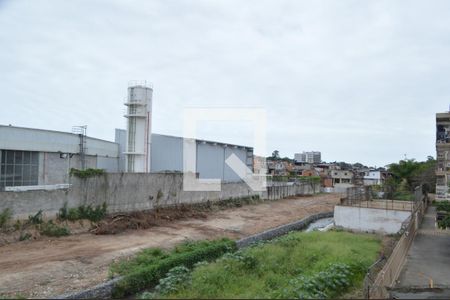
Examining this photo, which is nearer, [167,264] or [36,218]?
[167,264]

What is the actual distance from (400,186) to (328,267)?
3732 cm

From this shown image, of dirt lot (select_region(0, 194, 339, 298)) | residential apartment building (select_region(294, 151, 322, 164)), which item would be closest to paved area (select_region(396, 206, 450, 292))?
dirt lot (select_region(0, 194, 339, 298))

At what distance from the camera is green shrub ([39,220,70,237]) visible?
18422mm

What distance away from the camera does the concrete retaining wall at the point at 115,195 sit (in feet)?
58.9

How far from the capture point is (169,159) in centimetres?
3466

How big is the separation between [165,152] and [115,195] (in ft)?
38.6

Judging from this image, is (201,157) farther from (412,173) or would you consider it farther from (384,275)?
(412,173)

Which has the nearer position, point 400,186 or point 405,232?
point 405,232

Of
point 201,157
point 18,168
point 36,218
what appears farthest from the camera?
point 201,157

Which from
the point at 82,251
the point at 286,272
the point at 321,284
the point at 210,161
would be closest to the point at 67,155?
the point at 82,251

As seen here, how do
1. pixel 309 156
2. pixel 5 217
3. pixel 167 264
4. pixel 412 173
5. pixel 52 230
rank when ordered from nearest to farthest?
pixel 167 264
pixel 5 217
pixel 52 230
pixel 412 173
pixel 309 156

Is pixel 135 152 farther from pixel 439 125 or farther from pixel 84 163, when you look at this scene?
pixel 439 125

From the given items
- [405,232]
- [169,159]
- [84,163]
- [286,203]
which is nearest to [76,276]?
[405,232]

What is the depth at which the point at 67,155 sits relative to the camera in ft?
88.8
